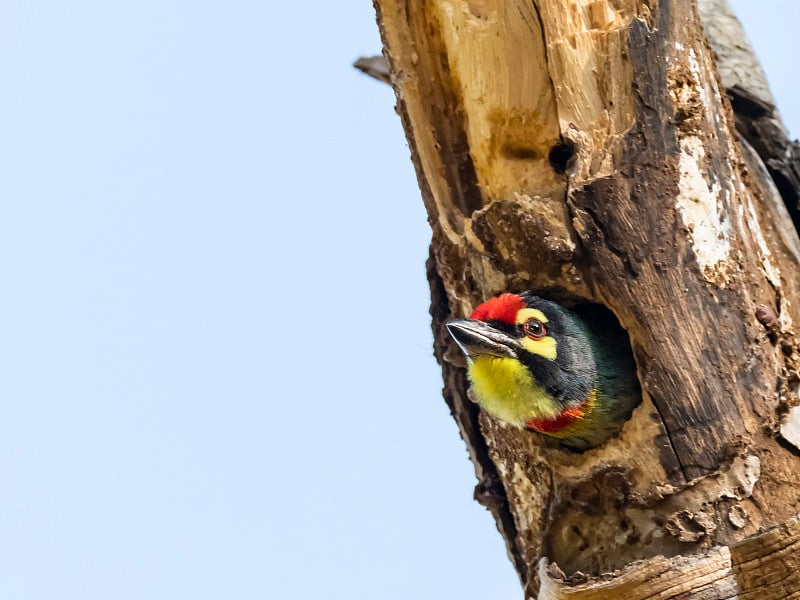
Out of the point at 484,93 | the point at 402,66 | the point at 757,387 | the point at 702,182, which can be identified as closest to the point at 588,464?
the point at 757,387

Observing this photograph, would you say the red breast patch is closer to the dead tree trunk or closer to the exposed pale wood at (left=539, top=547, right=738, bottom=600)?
the dead tree trunk

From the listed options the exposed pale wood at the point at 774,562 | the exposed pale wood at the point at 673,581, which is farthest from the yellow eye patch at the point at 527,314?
the exposed pale wood at the point at 774,562

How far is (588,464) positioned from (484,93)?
4.73ft

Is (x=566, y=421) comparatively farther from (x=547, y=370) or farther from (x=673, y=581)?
(x=673, y=581)

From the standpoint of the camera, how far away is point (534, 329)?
3.81 metres

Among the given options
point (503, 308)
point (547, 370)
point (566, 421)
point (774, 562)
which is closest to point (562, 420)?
point (566, 421)

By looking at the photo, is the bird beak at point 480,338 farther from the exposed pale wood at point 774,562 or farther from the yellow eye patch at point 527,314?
the exposed pale wood at point 774,562

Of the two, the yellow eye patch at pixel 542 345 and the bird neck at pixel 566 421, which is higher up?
the yellow eye patch at pixel 542 345

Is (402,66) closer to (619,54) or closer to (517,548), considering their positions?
(619,54)

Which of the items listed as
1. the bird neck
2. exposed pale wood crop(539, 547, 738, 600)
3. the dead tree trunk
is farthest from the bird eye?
exposed pale wood crop(539, 547, 738, 600)

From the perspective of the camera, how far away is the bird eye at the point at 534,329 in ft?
12.4

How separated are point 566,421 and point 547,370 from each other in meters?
0.22

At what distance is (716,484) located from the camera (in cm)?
328

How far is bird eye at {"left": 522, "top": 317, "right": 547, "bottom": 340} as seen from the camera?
378 centimetres
